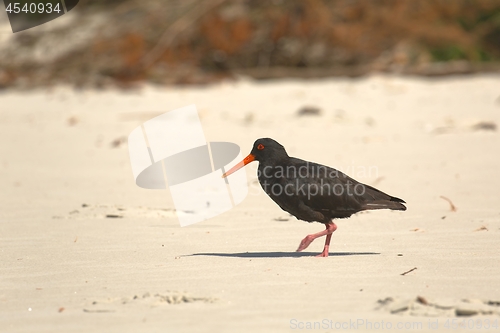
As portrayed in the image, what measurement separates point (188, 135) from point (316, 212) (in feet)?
17.0

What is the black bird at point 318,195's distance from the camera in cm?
536

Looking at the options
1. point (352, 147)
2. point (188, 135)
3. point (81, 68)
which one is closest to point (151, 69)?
point (81, 68)

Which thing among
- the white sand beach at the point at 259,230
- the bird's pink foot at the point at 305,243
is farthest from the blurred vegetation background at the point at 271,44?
the bird's pink foot at the point at 305,243

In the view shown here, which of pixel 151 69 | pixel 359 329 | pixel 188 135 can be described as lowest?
pixel 359 329

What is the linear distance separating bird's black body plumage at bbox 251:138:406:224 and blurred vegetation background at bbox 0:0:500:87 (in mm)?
8591

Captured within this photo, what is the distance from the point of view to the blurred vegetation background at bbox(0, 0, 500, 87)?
564 inches

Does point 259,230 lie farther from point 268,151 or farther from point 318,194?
point 318,194

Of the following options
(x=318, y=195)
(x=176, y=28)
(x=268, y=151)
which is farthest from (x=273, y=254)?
(x=176, y=28)

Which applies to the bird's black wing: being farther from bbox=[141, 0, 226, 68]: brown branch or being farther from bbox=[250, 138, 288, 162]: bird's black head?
bbox=[141, 0, 226, 68]: brown branch

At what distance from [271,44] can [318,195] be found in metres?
9.67

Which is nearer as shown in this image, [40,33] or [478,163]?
[478,163]

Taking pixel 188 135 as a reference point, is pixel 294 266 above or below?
below

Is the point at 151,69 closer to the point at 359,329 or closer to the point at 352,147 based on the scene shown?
the point at 352,147

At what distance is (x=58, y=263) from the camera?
16.3ft
